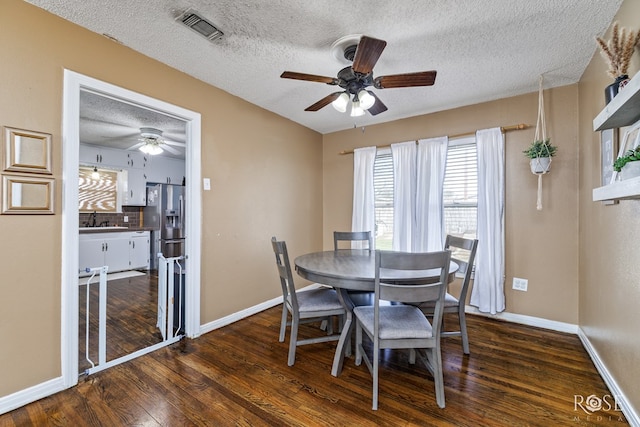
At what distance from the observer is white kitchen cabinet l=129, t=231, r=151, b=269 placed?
17.5ft

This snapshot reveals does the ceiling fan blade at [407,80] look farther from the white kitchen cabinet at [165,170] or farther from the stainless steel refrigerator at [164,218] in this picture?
→ the white kitchen cabinet at [165,170]

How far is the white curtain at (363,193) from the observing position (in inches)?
153

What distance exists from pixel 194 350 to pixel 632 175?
2.94 m

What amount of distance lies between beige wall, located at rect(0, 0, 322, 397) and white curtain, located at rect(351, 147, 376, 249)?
0.64m

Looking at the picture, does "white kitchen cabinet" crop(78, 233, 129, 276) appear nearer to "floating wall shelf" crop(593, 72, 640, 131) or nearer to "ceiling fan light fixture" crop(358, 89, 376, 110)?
"ceiling fan light fixture" crop(358, 89, 376, 110)

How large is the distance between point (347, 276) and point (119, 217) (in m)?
5.56

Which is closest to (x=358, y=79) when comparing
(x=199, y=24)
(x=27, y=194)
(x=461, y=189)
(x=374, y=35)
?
(x=374, y=35)

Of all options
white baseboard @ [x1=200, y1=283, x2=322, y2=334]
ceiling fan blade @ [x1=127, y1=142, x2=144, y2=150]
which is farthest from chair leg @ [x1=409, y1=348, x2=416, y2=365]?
ceiling fan blade @ [x1=127, y1=142, x2=144, y2=150]

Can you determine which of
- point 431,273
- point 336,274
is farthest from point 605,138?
point 336,274

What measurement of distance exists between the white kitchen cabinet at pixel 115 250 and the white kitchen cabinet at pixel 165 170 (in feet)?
3.71

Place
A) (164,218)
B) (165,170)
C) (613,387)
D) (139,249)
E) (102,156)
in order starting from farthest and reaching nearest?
(165,170) → (139,249) → (164,218) → (102,156) → (613,387)

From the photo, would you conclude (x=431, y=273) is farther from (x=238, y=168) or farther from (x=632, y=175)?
(x=238, y=168)

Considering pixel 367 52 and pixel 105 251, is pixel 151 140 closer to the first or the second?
pixel 105 251

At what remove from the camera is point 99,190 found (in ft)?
17.0
